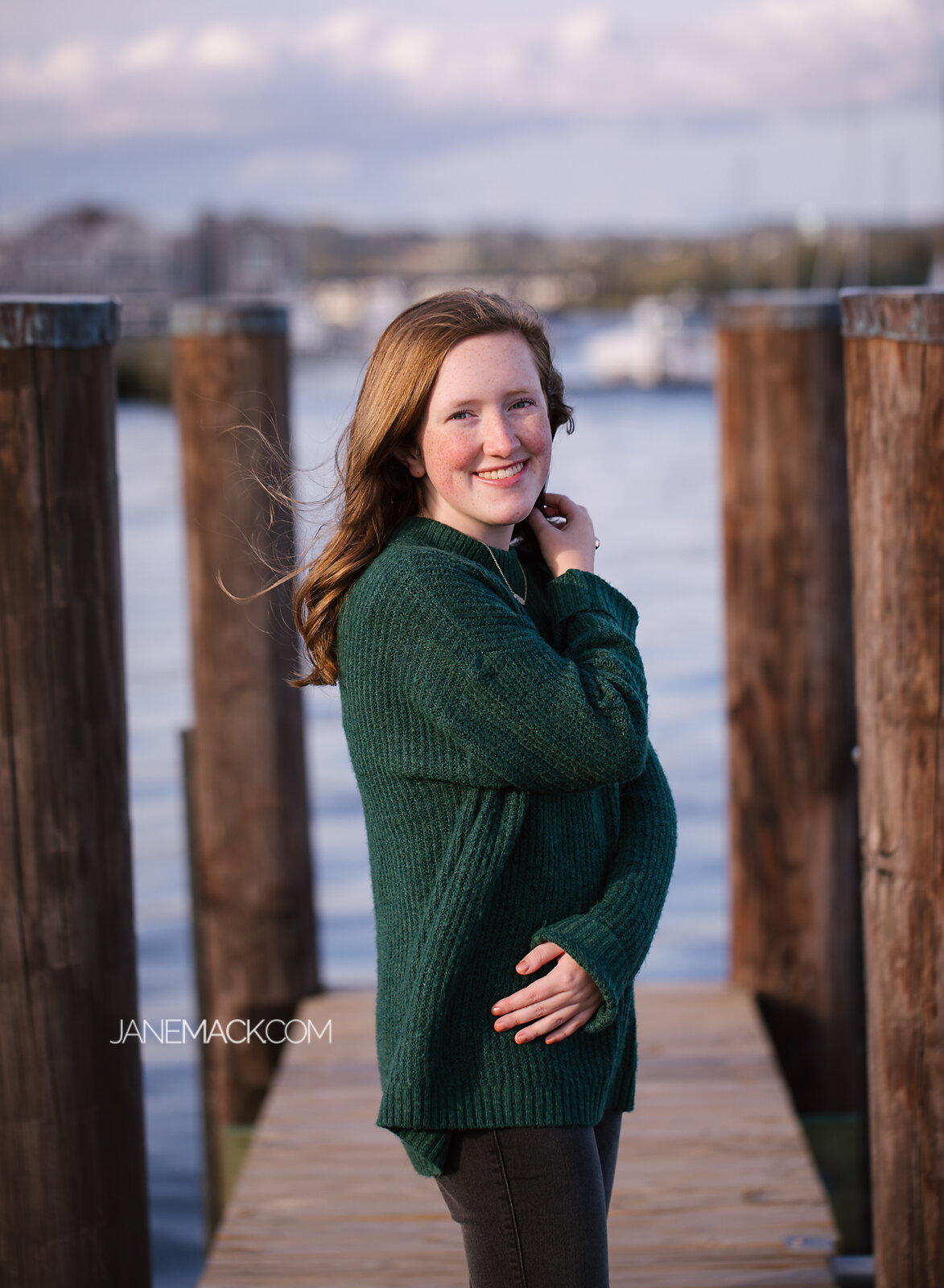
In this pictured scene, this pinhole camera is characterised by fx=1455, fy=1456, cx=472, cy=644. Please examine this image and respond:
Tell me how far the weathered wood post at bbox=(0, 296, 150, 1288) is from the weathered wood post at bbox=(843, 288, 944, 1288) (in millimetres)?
1103

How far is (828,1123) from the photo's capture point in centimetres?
411

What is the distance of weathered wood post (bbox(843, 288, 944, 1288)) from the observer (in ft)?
6.61

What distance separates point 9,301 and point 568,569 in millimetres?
823

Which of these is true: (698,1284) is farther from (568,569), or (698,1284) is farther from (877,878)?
(568,569)

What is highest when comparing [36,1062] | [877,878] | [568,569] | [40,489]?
[40,489]

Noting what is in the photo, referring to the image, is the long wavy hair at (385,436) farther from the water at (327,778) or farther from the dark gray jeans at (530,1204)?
the dark gray jeans at (530,1204)

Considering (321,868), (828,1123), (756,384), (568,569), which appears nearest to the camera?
(568,569)

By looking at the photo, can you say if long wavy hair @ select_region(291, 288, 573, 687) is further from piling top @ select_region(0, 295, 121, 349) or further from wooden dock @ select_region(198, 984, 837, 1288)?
wooden dock @ select_region(198, 984, 837, 1288)

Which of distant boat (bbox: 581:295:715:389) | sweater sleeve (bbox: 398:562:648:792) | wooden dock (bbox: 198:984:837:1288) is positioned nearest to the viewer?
sweater sleeve (bbox: 398:562:648:792)

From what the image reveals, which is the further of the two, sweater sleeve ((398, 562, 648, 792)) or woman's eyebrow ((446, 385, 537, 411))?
woman's eyebrow ((446, 385, 537, 411))

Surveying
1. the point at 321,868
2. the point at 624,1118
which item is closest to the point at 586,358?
the point at 321,868

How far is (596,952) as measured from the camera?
176 cm

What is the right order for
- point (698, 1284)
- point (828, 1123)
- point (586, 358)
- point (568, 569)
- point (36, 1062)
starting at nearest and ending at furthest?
point (568, 569) < point (36, 1062) < point (698, 1284) < point (828, 1123) < point (586, 358)

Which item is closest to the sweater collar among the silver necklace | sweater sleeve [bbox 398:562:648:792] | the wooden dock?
the silver necklace
